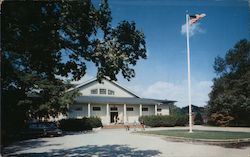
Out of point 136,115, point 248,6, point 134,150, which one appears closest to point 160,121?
point 136,115

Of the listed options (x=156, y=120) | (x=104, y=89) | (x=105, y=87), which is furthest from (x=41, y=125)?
(x=156, y=120)

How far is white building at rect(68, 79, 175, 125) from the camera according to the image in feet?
118

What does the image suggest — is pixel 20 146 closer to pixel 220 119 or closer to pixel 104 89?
pixel 104 89

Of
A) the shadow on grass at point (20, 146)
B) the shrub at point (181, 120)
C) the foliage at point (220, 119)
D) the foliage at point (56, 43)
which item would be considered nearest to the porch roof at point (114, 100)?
the shrub at point (181, 120)

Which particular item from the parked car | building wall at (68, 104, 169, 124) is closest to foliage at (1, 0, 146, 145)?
the parked car

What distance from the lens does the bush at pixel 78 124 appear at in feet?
103

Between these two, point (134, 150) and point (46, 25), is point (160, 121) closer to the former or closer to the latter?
point (134, 150)

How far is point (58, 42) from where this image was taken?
10320mm

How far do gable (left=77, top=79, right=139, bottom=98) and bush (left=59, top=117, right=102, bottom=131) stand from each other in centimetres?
614

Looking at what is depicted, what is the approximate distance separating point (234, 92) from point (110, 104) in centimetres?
1553

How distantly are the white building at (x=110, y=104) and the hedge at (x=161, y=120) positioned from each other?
89.6 inches

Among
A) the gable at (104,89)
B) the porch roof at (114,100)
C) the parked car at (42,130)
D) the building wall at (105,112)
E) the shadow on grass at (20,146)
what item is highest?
the gable at (104,89)

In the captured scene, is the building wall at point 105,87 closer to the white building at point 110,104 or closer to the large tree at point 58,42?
the white building at point 110,104

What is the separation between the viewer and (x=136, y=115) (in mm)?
40781
